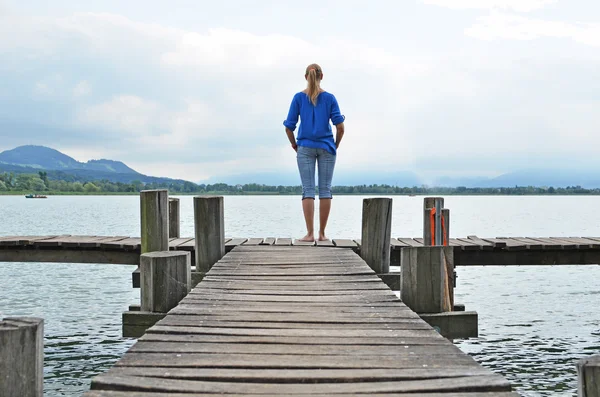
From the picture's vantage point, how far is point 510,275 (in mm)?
29922

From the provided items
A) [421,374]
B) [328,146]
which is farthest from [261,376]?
[328,146]

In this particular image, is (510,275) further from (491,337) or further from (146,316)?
(146,316)

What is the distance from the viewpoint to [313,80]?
9797mm

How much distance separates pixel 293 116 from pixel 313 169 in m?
0.93

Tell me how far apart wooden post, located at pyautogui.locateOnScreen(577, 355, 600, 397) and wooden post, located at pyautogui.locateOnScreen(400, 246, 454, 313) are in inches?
133

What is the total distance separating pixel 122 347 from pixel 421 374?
10.5m

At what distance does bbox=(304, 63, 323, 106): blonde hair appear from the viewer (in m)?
9.77

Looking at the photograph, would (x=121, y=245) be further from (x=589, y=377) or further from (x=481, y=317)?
(x=481, y=317)

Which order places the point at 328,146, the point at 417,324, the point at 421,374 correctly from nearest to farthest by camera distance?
the point at 421,374
the point at 417,324
the point at 328,146

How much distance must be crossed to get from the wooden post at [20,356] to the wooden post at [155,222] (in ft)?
17.5

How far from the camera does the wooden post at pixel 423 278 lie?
6176 millimetres

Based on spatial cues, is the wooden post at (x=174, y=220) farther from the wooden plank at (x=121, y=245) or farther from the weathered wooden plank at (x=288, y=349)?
the weathered wooden plank at (x=288, y=349)

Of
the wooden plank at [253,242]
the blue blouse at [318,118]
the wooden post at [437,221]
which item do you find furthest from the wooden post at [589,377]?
the wooden plank at [253,242]

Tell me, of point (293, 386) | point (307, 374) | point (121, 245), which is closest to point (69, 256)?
point (121, 245)
